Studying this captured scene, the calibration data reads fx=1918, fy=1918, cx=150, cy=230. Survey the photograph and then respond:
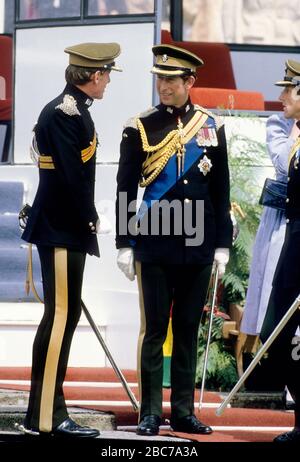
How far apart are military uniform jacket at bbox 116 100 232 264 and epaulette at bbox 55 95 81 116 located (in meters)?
0.35

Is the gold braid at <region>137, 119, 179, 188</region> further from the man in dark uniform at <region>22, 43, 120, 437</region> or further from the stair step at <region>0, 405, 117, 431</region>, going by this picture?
the stair step at <region>0, 405, 117, 431</region>

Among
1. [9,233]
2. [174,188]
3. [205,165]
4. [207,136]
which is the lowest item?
[9,233]

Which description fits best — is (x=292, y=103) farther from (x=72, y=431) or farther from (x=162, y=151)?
(x=72, y=431)

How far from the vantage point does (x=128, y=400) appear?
9.68 metres

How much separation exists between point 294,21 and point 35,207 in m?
6.63

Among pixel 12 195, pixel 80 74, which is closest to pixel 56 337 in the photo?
pixel 80 74

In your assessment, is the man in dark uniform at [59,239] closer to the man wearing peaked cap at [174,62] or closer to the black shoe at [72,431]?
the black shoe at [72,431]

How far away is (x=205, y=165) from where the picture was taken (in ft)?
29.4

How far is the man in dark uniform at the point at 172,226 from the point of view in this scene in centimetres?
890

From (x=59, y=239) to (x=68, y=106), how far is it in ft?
1.98

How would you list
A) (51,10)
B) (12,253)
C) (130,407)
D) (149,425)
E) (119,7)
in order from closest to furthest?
(149,425) < (130,407) < (12,253) < (119,7) < (51,10)
